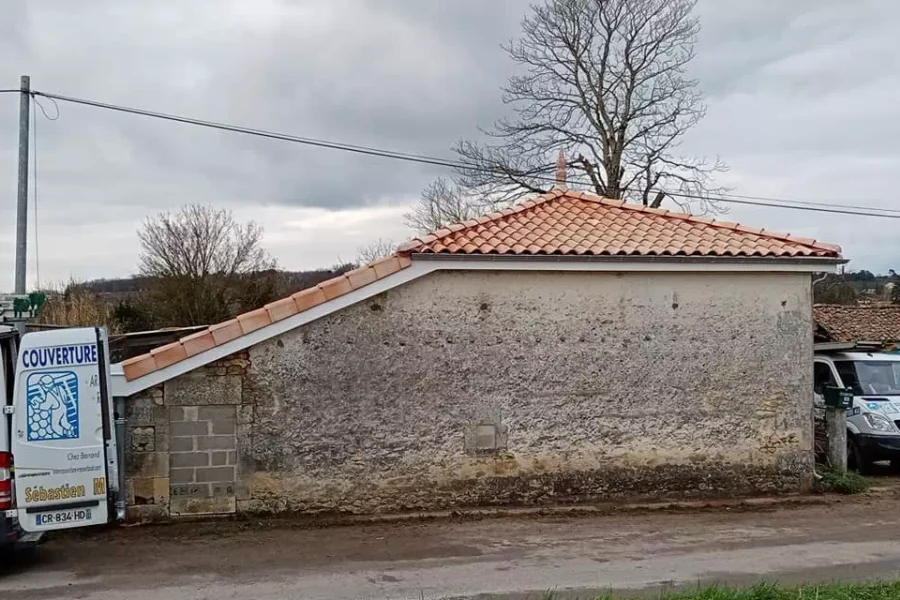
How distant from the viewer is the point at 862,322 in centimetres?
2753

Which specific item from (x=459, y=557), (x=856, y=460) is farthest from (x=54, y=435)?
(x=856, y=460)

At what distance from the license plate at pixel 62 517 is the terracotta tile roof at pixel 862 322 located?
22241 millimetres

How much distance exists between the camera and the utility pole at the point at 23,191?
552 inches

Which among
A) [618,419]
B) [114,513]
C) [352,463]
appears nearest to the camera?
[114,513]

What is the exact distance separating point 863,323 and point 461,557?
78.7ft

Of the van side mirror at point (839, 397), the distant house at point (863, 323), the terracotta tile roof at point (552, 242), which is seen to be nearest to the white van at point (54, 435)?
the terracotta tile roof at point (552, 242)

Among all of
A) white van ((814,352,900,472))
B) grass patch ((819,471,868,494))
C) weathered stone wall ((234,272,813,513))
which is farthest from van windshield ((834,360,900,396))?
weathered stone wall ((234,272,813,513))

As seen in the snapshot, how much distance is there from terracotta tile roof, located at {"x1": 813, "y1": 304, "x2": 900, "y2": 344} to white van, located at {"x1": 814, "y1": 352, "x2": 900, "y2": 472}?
10106 mm

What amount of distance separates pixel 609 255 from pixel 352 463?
400 cm

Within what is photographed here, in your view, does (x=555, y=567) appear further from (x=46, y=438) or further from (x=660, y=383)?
(x=46, y=438)

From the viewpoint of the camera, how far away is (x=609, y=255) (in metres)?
10.0

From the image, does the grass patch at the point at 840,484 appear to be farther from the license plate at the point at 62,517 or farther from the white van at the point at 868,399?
the license plate at the point at 62,517

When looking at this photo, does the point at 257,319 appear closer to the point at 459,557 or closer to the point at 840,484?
the point at 459,557

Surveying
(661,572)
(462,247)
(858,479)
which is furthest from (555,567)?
(858,479)
